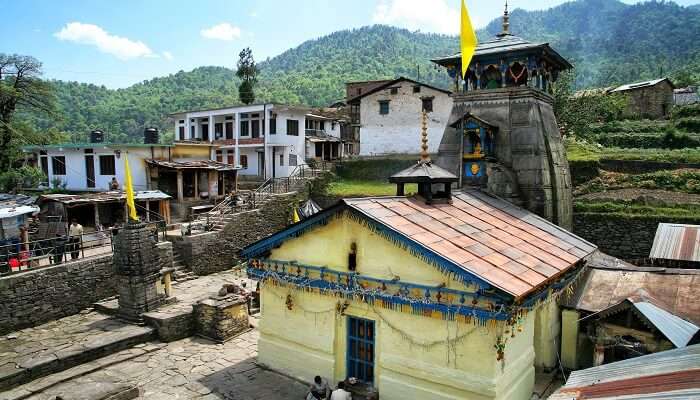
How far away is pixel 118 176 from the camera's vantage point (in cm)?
2925

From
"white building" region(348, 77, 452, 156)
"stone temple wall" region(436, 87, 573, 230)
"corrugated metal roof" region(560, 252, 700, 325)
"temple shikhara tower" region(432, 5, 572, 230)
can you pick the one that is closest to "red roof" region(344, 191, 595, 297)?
"corrugated metal roof" region(560, 252, 700, 325)

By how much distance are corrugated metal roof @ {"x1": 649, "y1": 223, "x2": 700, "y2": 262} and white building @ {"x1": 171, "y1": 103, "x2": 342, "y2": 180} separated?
2784 centimetres

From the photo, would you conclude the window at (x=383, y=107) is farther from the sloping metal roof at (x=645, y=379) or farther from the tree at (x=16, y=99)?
the sloping metal roof at (x=645, y=379)

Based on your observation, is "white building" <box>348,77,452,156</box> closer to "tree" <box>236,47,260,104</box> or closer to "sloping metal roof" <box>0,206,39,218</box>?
"tree" <box>236,47,260,104</box>

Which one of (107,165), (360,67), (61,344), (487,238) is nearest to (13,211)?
(61,344)

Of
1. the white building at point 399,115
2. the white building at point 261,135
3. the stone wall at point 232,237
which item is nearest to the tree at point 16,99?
the white building at point 261,135

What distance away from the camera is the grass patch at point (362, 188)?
32.1 meters

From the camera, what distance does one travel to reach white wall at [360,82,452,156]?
37719mm

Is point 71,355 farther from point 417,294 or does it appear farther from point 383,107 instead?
point 383,107

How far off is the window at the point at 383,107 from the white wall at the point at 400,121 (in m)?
0.26

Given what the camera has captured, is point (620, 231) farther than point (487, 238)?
Yes

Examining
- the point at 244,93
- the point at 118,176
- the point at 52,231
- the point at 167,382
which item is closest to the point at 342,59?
the point at 244,93

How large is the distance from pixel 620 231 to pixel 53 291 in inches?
1050

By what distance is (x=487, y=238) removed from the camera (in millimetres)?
10977
